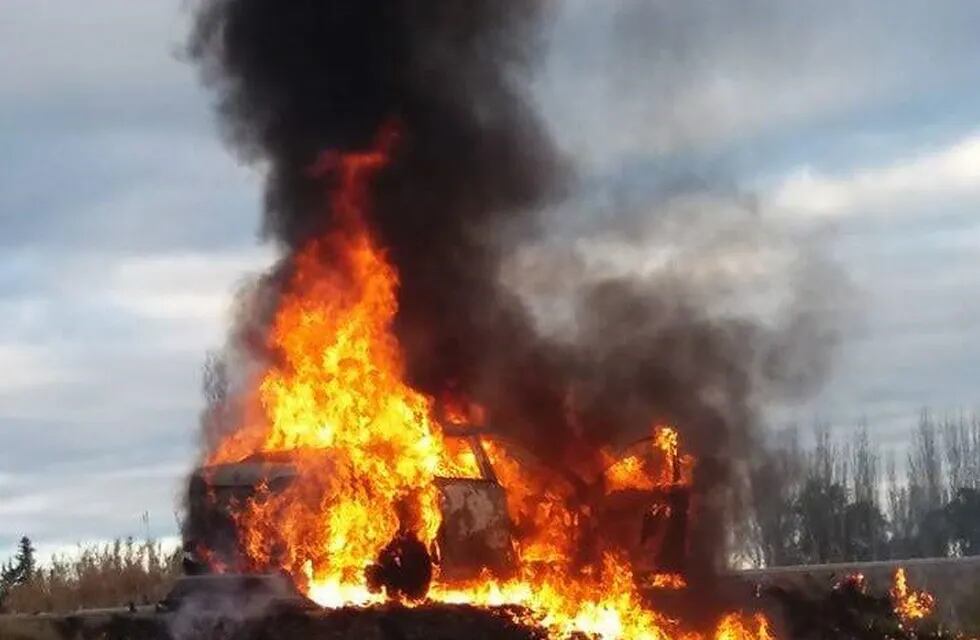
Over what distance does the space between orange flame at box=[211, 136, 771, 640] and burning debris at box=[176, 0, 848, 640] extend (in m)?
0.03

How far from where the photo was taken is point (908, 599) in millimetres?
20141

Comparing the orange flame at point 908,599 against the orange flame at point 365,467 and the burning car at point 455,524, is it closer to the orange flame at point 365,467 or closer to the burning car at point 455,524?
the orange flame at point 365,467

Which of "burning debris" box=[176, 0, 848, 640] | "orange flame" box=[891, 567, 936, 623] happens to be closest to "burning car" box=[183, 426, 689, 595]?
"burning debris" box=[176, 0, 848, 640]

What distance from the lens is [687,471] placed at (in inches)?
760

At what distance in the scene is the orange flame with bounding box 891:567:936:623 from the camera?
19797 mm

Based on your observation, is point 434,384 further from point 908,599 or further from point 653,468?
point 908,599

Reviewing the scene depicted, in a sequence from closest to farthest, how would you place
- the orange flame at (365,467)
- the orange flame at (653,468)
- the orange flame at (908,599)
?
the orange flame at (365,467) < the orange flame at (653,468) < the orange flame at (908,599)

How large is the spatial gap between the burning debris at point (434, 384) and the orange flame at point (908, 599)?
7.36 feet

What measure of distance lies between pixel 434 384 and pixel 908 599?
6.40m

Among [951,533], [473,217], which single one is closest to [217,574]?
[473,217]

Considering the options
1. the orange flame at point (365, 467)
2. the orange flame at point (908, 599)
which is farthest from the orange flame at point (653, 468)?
the orange flame at point (908, 599)

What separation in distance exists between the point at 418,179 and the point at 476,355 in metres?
2.33

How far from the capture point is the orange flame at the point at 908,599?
19.8m

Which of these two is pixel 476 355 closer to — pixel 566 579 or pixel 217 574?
pixel 566 579
